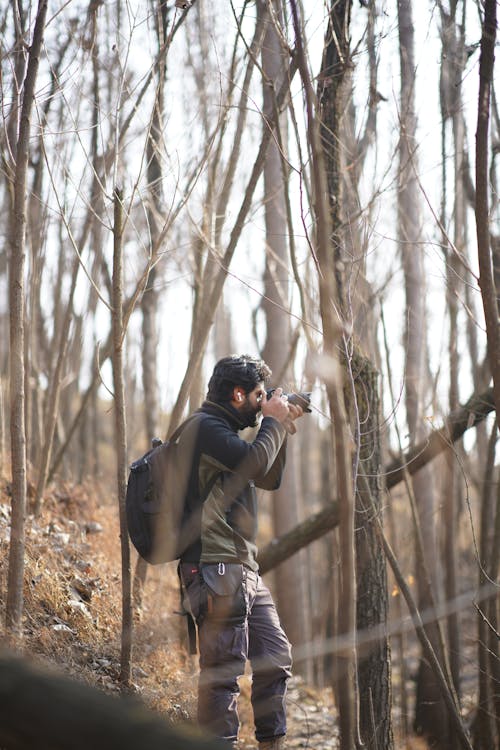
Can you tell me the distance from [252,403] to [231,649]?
1214 mm

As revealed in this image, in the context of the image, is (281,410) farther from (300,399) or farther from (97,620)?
(97,620)

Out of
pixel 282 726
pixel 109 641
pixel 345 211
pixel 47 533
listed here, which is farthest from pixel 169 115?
pixel 282 726

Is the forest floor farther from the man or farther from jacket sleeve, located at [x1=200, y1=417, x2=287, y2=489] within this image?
jacket sleeve, located at [x1=200, y1=417, x2=287, y2=489]

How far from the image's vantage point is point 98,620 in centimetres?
493

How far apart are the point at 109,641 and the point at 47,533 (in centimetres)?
121

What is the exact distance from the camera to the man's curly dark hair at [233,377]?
12.7 ft

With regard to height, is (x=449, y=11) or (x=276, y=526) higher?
(x=449, y=11)

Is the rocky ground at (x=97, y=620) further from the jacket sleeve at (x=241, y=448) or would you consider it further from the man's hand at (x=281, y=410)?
the man's hand at (x=281, y=410)

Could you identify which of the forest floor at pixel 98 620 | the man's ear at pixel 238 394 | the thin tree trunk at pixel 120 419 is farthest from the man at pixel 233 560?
the forest floor at pixel 98 620

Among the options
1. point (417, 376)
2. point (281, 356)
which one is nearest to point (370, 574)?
point (417, 376)

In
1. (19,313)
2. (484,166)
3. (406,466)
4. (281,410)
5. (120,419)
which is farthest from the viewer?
(406,466)

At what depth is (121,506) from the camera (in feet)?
13.8

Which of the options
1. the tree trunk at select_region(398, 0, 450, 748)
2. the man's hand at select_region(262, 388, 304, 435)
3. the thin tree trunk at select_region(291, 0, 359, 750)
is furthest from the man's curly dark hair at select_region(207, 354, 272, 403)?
the tree trunk at select_region(398, 0, 450, 748)

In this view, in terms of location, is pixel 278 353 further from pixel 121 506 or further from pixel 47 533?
pixel 121 506
